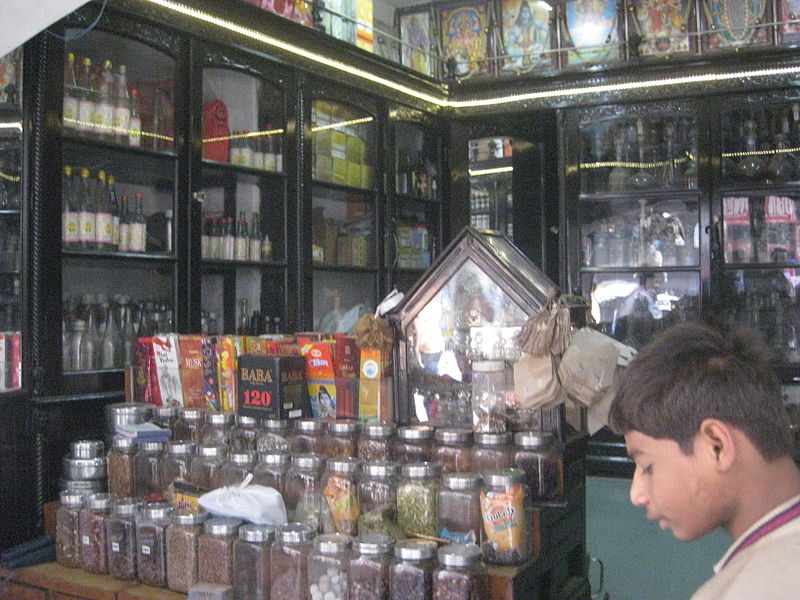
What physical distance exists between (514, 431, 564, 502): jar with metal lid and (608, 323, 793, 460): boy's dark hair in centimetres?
102

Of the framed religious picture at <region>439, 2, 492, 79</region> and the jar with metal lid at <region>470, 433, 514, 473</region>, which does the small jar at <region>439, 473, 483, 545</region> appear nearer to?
the jar with metal lid at <region>470, 433, 514, 473</region>

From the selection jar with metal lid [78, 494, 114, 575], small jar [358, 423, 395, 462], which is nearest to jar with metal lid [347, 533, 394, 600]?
small jar [358, 423, 395, 462]

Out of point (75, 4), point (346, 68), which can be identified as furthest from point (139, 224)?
point (346, 68)

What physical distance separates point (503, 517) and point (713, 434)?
0.93 meters

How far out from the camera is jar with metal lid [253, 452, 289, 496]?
2.23 meters

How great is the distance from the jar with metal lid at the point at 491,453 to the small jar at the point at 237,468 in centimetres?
60

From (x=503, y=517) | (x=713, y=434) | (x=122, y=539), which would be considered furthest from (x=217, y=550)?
(x=713, y=434)

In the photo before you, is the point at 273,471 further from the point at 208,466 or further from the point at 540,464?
the point at 540,464

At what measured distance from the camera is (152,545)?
2.19m

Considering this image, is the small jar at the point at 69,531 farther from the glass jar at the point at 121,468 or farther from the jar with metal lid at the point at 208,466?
the jar with metal lid at the point at 208,466

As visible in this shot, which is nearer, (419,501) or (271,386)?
(419,501)

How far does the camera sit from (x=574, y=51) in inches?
214

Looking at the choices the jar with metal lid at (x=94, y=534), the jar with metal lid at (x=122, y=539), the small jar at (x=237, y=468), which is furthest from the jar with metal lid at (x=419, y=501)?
the jar with metal lid at (x=94, y=534)

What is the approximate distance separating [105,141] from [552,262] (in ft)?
10.1
